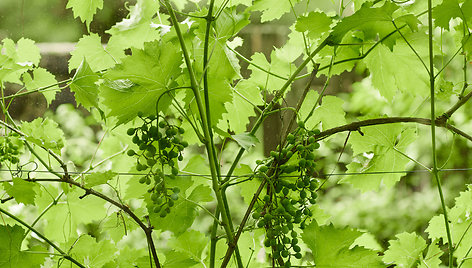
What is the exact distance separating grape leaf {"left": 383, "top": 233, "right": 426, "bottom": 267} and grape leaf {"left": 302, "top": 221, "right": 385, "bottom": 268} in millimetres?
235

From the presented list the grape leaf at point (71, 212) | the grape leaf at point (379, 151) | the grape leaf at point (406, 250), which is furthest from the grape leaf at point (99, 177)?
the grape leaf at point (406, 250)

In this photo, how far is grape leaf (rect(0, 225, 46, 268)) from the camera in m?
0.65

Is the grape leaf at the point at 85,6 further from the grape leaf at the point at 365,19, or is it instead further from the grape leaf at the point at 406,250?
the grape leaf at the point at 406,250

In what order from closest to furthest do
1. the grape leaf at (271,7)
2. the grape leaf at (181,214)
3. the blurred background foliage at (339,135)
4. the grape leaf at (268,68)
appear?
1. the grape leaf at (181,214)
2. the grape leaf at (271,7)
3. the grape leaf at (268,68)
4. the blurred background foliage at (339,135)

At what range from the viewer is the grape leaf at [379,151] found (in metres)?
0.77

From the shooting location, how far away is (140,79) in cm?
56

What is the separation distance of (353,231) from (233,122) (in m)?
0.29

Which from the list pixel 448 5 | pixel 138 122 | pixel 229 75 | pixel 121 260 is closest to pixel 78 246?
pixel 121 260

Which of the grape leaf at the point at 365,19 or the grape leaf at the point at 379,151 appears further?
the grape leaf at the point at 379,151

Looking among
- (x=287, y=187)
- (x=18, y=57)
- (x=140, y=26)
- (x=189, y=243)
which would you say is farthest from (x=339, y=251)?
(x=18, y=57)

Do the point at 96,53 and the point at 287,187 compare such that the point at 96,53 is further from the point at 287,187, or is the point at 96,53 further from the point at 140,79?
the point at 287,187

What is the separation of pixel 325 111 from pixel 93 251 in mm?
426

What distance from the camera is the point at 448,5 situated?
2.00 feet

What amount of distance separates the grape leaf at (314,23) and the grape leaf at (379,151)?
0.62ft
